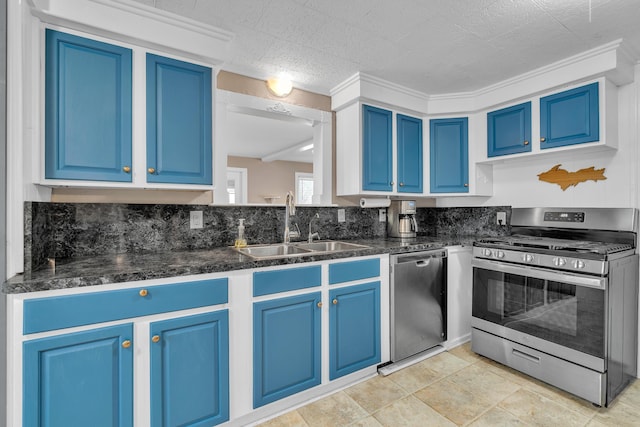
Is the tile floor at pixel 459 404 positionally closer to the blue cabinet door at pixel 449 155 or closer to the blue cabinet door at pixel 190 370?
the blue cabinet door at pixel 190 370

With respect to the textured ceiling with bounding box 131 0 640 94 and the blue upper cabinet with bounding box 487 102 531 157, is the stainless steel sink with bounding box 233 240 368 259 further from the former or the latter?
the blue upper cabinet with bounding box 487 102 531 157

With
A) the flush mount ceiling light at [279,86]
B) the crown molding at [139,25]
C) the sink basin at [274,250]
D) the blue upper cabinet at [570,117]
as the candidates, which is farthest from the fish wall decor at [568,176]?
the crown molding at [139,25]

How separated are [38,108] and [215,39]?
3.25 ft

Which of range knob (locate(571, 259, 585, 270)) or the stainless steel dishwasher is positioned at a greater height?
range knob (locate(571, 259, 585, 270))

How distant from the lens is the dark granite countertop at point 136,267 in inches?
50.1

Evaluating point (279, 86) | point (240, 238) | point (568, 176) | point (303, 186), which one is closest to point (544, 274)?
point (568, 176)

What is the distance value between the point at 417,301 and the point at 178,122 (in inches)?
83.3

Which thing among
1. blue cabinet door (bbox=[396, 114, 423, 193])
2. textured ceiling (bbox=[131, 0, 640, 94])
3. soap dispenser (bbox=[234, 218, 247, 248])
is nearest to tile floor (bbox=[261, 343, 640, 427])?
soap dispenser (bbox=[234, 218, 247, 248])

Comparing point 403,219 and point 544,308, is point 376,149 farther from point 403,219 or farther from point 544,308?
point 544,308

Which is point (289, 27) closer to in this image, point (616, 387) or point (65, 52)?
point (65, 52)

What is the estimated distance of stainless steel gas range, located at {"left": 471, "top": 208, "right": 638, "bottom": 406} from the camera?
1.87 metres

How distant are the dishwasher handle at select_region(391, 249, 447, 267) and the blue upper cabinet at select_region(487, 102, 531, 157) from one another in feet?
3.51

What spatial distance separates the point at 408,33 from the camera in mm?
1954

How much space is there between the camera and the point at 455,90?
2.90 meters
